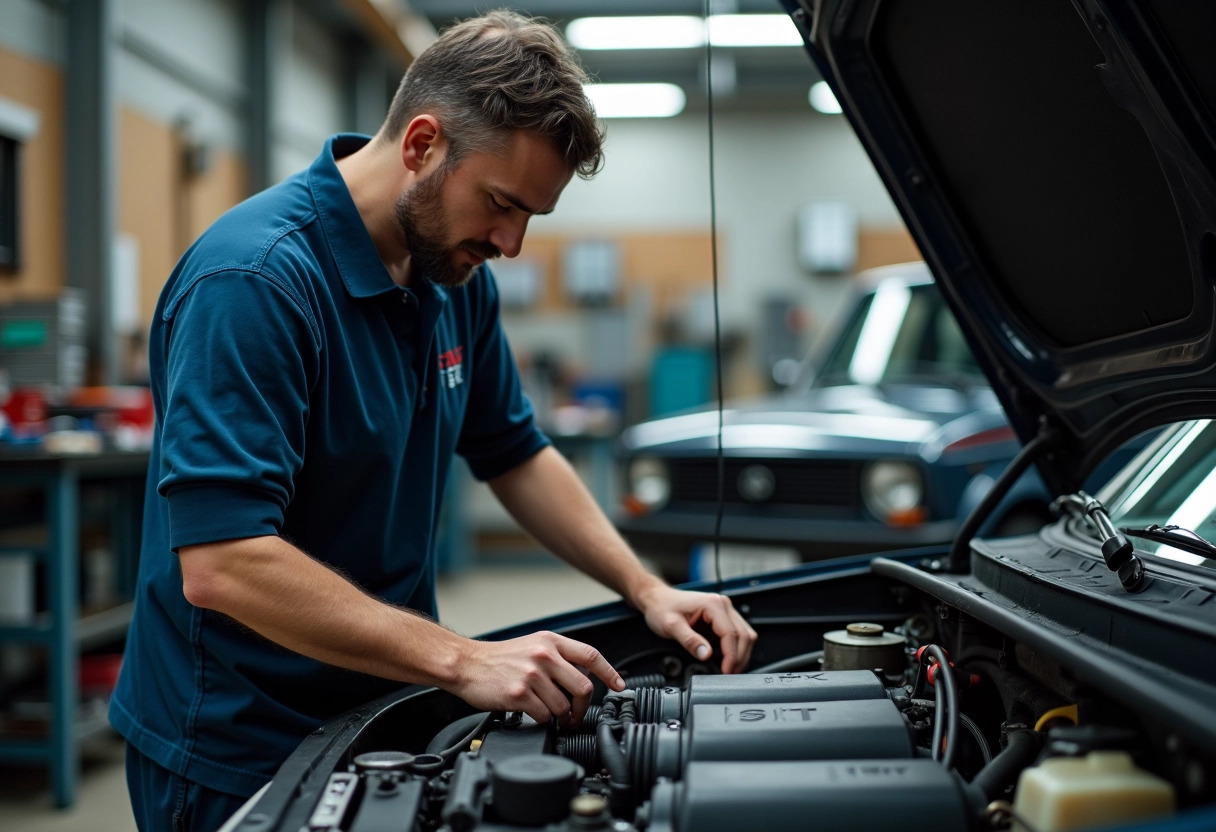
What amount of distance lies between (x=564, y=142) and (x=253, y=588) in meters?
0.72

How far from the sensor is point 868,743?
38.3 inches

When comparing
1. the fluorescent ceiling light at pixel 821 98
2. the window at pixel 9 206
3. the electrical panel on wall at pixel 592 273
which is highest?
the fluorescent ceiling light at pixel 821 98

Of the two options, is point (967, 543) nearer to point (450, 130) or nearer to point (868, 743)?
point (868, 743)

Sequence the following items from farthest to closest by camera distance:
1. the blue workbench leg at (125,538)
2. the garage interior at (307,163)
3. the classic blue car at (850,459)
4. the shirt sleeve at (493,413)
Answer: the blue workbench leg at (125,538), the garage interior at (307,163), the classic blue car at (850,459), the shirt sleeve at (493,413)

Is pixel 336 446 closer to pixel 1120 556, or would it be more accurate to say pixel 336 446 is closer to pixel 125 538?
pixel 1120 556

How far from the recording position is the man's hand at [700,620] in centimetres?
142

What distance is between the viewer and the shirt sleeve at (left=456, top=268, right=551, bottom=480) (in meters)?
1.77

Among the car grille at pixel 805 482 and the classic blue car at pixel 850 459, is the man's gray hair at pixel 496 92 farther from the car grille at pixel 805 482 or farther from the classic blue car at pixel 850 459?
the car grille at pixel 805 482

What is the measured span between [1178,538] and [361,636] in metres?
0.94

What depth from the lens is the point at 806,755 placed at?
3.17 feet

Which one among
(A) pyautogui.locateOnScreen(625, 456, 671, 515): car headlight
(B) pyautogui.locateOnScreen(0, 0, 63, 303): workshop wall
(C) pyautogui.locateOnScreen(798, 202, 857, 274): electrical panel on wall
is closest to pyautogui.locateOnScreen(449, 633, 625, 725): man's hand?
(A) pyautogui.locateOnScreen(625, 456, 671, 515): car headlight

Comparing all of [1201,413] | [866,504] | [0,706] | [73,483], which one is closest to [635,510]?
[866,504]

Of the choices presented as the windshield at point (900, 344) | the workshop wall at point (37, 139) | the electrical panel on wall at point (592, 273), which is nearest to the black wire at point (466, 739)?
the windshield at point (900, 344)

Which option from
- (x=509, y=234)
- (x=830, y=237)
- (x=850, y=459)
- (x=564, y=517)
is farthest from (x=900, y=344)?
(x=830, y=237)
